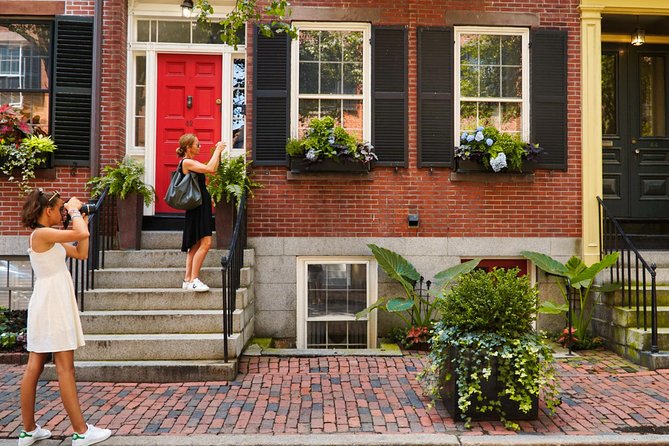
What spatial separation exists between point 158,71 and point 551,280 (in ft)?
21.2

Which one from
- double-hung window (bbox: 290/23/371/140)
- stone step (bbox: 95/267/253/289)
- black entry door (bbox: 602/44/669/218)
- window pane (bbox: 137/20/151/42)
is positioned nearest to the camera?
stone step (bbox: 95/267/253/289)

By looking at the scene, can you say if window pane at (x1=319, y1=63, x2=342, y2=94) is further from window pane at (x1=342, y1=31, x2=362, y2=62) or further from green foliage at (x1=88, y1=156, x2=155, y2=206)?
green foliage at (x1=88, y1=156, x2=155, y2=206)

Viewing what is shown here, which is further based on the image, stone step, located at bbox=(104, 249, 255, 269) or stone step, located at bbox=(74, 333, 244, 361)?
stone step, located at bbox=(104, 249, 255, 269)

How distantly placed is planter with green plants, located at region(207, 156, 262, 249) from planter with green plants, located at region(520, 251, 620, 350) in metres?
3.98

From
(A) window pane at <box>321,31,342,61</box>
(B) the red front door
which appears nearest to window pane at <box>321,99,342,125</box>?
(A) window pane at <box>321,31,342,61</box>

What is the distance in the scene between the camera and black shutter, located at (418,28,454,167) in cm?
734

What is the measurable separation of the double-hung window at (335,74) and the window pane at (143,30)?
2256 mm

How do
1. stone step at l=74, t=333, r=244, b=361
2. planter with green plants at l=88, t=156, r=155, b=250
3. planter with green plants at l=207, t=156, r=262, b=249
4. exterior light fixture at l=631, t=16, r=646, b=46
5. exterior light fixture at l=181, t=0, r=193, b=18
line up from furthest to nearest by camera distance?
exterior light fixture at l=631, t=16, r=646, b=46 < exterior light fixture at l=181, t=0, r=193, b=18 < planter with green plants at l=88, t=156, r=155, b=250 < planter with green plants at l=207, t=156, r=262, b=249 < stone step at l=74, t=333, r=244, b=361

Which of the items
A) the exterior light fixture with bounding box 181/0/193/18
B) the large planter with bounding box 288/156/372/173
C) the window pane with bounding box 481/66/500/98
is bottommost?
the large planter with bounding box 288/156/372/173

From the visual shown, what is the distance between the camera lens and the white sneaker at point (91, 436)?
3850 millimetres

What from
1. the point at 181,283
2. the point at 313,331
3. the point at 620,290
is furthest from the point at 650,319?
the point at 181,283

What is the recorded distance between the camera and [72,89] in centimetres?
715

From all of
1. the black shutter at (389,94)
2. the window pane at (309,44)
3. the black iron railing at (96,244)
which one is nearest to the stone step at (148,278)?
the black iron railing at (96,244)

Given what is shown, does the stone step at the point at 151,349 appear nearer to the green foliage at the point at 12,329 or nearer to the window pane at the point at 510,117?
the green foliage at the point at 12,329
